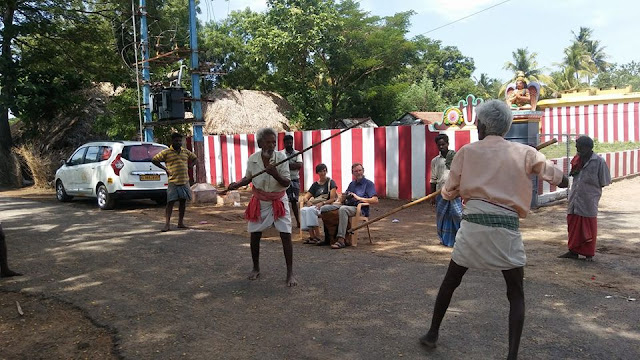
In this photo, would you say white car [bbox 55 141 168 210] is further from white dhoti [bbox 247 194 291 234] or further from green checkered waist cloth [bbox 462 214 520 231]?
green checkered waist cloth [bbox 462 214 520 231]

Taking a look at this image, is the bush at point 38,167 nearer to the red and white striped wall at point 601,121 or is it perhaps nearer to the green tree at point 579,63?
the red and white striped wall at point 601,121

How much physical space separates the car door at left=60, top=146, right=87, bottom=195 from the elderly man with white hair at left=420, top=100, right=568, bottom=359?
440 inches

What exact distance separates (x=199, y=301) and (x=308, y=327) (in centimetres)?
121

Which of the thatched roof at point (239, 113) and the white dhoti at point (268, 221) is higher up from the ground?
the thatched roof at point (239, 113)

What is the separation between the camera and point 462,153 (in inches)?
127

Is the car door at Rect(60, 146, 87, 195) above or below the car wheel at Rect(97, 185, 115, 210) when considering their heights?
above

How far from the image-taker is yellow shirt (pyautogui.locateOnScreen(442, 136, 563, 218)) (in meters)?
3.04

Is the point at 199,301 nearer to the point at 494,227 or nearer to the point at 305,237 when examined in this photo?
the point at 494,227

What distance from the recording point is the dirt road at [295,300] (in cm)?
342

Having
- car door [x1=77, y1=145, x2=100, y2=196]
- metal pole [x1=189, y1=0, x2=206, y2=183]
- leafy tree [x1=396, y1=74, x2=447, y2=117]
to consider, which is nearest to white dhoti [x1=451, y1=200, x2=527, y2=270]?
metal pole [x1=189, y1=0, x2=206, y2=183]

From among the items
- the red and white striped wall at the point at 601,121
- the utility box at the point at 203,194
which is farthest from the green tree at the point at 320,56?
the utility box at the point at 203,194

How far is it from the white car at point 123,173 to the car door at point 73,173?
18.1 inches

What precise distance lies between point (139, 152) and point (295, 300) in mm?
7642

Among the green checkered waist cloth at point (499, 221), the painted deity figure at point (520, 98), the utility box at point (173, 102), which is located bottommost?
the green checkered waist cloth at point (499, 221)
